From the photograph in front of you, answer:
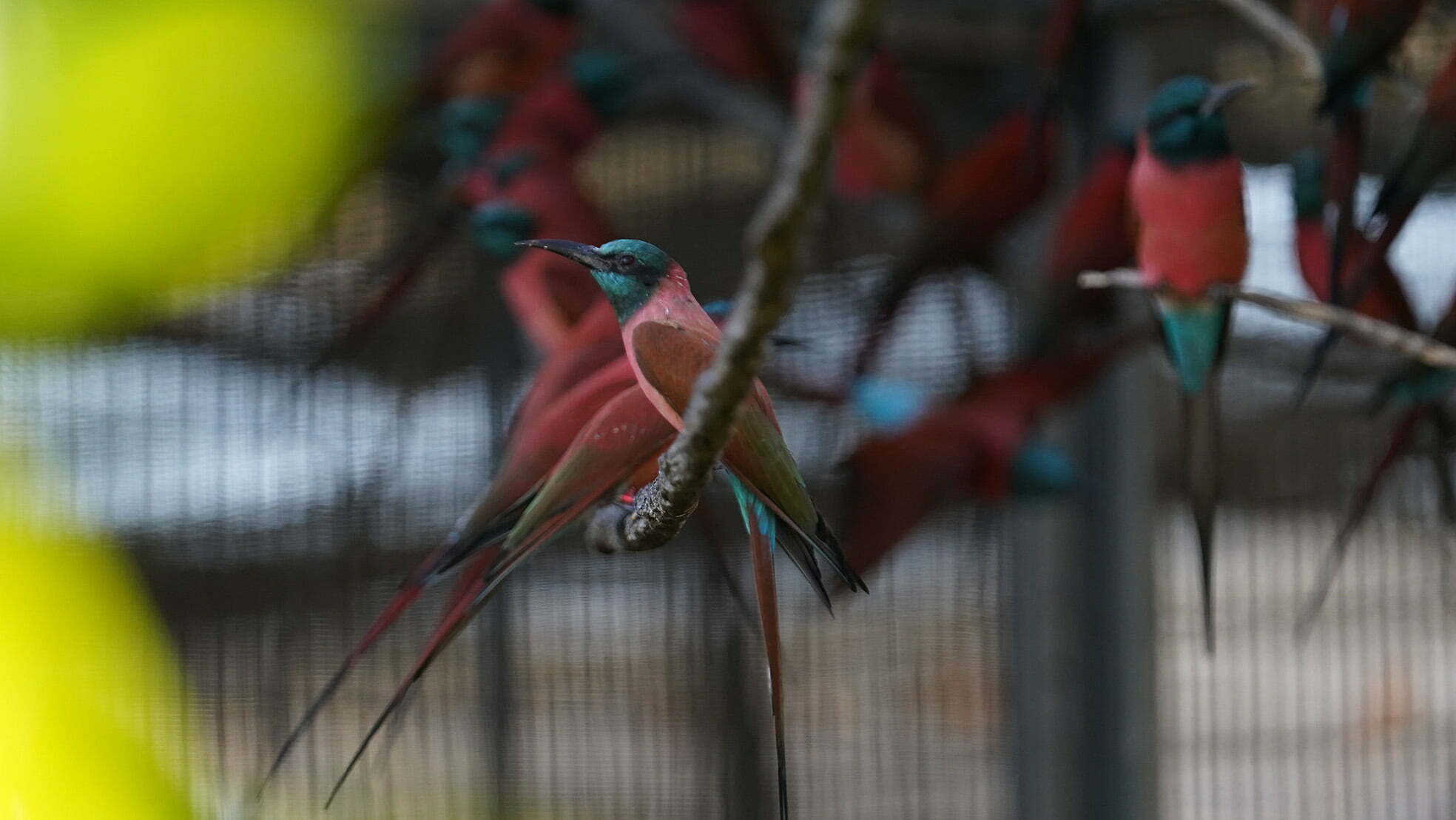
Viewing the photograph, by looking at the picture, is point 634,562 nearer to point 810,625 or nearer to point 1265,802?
point 810,625

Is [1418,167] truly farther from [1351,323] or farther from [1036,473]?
[1036,473]

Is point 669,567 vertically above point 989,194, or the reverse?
point 989,194

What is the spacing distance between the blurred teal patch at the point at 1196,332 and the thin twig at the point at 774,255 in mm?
179

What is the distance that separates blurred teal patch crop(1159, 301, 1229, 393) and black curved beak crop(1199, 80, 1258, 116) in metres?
0.04

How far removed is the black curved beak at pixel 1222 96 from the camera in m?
0.24

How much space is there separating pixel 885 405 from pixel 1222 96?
15.3 inches

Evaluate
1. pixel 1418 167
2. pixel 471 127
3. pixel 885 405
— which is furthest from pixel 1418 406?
pixel 471 127

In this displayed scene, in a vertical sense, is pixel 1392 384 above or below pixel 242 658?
above

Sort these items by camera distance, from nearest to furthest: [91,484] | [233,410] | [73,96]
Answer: [73,96] → [91,484] → [233,410]

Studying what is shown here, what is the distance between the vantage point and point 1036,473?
56 cm

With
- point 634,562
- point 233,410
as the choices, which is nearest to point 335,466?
point 233,410

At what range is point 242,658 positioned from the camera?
673 mm

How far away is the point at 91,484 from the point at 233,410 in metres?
0.11

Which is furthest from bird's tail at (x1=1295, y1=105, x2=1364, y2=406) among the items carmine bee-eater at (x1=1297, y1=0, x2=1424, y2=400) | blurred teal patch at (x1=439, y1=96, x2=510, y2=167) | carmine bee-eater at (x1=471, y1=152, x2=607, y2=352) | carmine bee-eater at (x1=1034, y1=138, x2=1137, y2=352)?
blurred teal patch at (x1=439, y1=96, x2=510, y2=167)
